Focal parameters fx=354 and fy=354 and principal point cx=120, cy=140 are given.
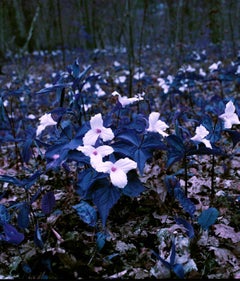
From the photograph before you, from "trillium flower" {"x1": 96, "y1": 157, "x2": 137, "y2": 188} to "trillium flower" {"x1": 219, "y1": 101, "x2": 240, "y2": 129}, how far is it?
611 millimetres

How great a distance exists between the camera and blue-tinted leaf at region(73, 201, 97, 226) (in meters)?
1.83

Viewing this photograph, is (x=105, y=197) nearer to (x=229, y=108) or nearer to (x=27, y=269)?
(x=27, y=269)

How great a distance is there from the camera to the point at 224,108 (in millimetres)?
2006

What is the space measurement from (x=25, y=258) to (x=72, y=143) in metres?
0.61

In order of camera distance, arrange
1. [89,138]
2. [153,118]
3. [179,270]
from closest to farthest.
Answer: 1. [179,270]
2. [89,138]
3. [153,118]

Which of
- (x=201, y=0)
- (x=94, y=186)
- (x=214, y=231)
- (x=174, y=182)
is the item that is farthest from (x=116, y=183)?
(x=201, y=0)

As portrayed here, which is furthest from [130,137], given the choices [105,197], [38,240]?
[38,240]

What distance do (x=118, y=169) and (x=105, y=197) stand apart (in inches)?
6.0

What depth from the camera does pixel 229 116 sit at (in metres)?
1.94

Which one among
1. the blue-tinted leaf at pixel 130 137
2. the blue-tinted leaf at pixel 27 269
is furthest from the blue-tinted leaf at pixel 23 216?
the blue-tinted leaf at pixel 130 137

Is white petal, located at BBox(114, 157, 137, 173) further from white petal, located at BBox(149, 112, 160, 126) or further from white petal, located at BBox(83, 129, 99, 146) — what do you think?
white petal, located at BBox(149, 112, 160, 126)

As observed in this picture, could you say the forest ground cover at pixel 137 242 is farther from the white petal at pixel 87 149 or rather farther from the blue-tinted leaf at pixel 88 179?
the white petal at pixel 87 149

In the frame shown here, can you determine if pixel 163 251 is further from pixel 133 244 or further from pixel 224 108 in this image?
pixel 224 108

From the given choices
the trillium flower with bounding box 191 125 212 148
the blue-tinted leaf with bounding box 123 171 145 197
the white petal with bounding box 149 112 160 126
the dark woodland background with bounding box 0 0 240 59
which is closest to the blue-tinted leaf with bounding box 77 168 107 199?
the blue-tinted leaf with bounding box 123 171 145 197
